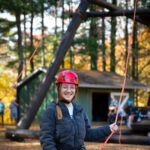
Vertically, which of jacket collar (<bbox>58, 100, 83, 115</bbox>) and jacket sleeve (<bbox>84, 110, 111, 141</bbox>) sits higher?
jacket collar (<bbox>58, 100, 83, 115</bbox>)

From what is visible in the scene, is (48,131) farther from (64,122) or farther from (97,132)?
(97,132)

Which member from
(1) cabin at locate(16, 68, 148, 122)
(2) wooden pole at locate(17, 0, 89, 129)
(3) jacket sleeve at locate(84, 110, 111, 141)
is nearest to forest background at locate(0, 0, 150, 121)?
(1) cabin at locate(16, 68, 148, 122)

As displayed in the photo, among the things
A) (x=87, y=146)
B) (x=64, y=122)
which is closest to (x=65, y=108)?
(x=64, y=122)

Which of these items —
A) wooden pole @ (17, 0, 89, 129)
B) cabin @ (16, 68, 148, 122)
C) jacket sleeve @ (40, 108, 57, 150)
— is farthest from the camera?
cabin @ (16, 68, 148, 122)

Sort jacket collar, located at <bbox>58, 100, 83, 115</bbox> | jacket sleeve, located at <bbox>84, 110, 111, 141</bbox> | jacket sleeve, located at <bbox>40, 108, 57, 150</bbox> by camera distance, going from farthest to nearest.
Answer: jacket sleeve, located at <bbox>84, 110, 111, 141</bbox>
jacket collar, located at <bbox>58, 100, 83, 115</bbox>
jacket sleeve, located at <bbox>40, 108, 57, 150</bbox>

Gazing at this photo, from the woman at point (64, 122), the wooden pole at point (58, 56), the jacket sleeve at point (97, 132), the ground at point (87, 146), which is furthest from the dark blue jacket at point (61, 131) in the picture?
the wooden pole at point (58, 56)

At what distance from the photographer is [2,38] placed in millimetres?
22688

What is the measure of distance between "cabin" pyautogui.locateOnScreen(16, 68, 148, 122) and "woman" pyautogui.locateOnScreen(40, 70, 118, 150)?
1329 cm

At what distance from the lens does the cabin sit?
1698 centimetres

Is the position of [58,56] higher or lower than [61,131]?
higher

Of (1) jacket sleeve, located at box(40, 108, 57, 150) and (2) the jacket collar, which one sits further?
(2) the jacket collar

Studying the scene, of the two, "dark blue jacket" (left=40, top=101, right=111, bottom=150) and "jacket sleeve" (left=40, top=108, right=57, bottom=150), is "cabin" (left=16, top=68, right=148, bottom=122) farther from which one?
"jacket sleeve" (left=40, top=108, right=57, bottom=150)

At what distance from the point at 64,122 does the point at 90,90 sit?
14784mm

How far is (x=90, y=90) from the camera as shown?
17188 mm
